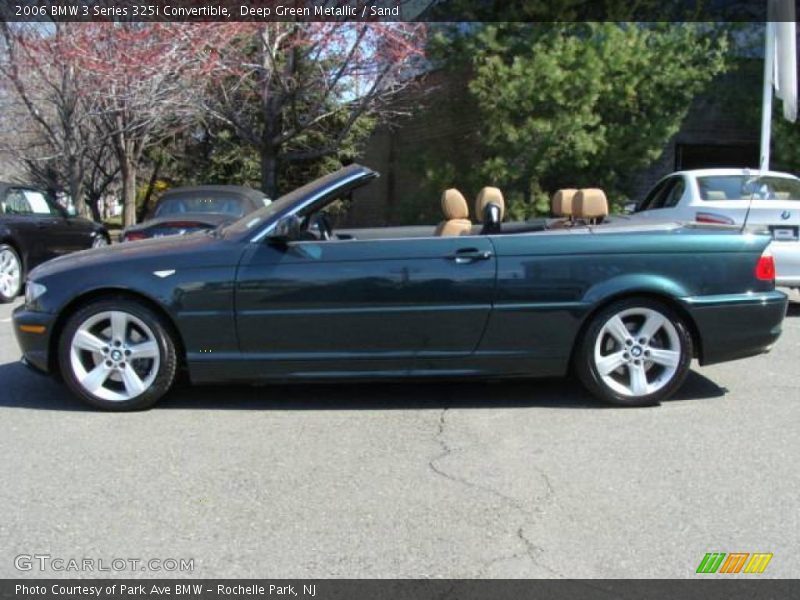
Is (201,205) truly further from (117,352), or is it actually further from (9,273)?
(117,352)

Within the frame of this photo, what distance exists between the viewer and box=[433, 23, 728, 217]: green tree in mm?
12109

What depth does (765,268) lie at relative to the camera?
5359mm

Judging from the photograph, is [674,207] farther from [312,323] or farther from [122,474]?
[122,474]

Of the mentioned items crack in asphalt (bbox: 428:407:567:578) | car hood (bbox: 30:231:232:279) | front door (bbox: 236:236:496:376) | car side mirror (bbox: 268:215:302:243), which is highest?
car side mirror (bbox: 268:215:302:243)

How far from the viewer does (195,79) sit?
599 inches

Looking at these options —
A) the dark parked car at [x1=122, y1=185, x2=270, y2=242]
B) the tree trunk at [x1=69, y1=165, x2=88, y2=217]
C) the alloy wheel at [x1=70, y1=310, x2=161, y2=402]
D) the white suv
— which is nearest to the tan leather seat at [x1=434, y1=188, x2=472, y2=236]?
the alloy wheel at [x1=70, y1=310, x2=161, y2=402]

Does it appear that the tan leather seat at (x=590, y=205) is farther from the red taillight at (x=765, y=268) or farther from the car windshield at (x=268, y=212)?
the car windshield at (x=268, y=212)

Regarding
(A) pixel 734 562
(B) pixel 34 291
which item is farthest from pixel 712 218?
(B) pixel 34 291

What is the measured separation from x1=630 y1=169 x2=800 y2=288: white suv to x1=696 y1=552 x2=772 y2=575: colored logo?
236 inches

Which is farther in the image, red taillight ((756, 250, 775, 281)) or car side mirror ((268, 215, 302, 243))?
red taillight ((756, 250, 775, 281))

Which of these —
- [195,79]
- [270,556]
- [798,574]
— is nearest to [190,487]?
[270,556]

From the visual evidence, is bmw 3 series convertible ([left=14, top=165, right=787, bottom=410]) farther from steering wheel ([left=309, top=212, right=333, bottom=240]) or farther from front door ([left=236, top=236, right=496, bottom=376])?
steering wheel ([left=309, top=212, right=333, bottom=240])

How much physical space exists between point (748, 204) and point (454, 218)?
4370 mm

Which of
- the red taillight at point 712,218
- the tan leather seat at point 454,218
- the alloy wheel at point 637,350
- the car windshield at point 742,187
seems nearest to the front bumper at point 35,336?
the tan leather seat at point 454,218
